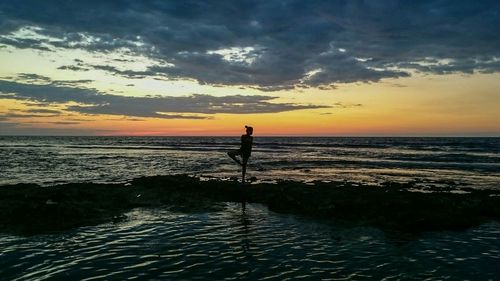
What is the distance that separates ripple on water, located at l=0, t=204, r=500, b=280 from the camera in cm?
828

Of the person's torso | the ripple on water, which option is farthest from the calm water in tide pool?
the person's torso

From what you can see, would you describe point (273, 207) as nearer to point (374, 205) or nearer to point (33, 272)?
point (374, 205)

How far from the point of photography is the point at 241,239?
11016mm

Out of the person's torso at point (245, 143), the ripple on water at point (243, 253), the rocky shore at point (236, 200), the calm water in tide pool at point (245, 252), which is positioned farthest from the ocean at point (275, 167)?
the ripple on water at point (243, 253)

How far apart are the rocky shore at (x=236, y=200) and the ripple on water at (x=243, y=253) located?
1115 millimetres

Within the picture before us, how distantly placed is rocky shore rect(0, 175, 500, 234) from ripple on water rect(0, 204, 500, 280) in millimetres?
1115

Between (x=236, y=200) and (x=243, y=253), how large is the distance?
8544 millimetres

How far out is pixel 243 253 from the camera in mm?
9656

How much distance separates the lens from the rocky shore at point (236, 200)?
42.9ft

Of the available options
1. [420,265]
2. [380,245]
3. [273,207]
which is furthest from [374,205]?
[420,265]

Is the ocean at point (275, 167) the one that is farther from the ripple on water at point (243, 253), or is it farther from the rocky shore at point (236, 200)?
the ripple on water at point (243, 253)

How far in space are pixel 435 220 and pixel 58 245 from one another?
11892mm

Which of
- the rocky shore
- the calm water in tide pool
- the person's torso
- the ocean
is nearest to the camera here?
the calm water in tide pool

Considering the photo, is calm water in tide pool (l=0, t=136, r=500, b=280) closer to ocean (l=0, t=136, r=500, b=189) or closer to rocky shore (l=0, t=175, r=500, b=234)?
rocky shore (l=0, t=175, r=500, b=234)
